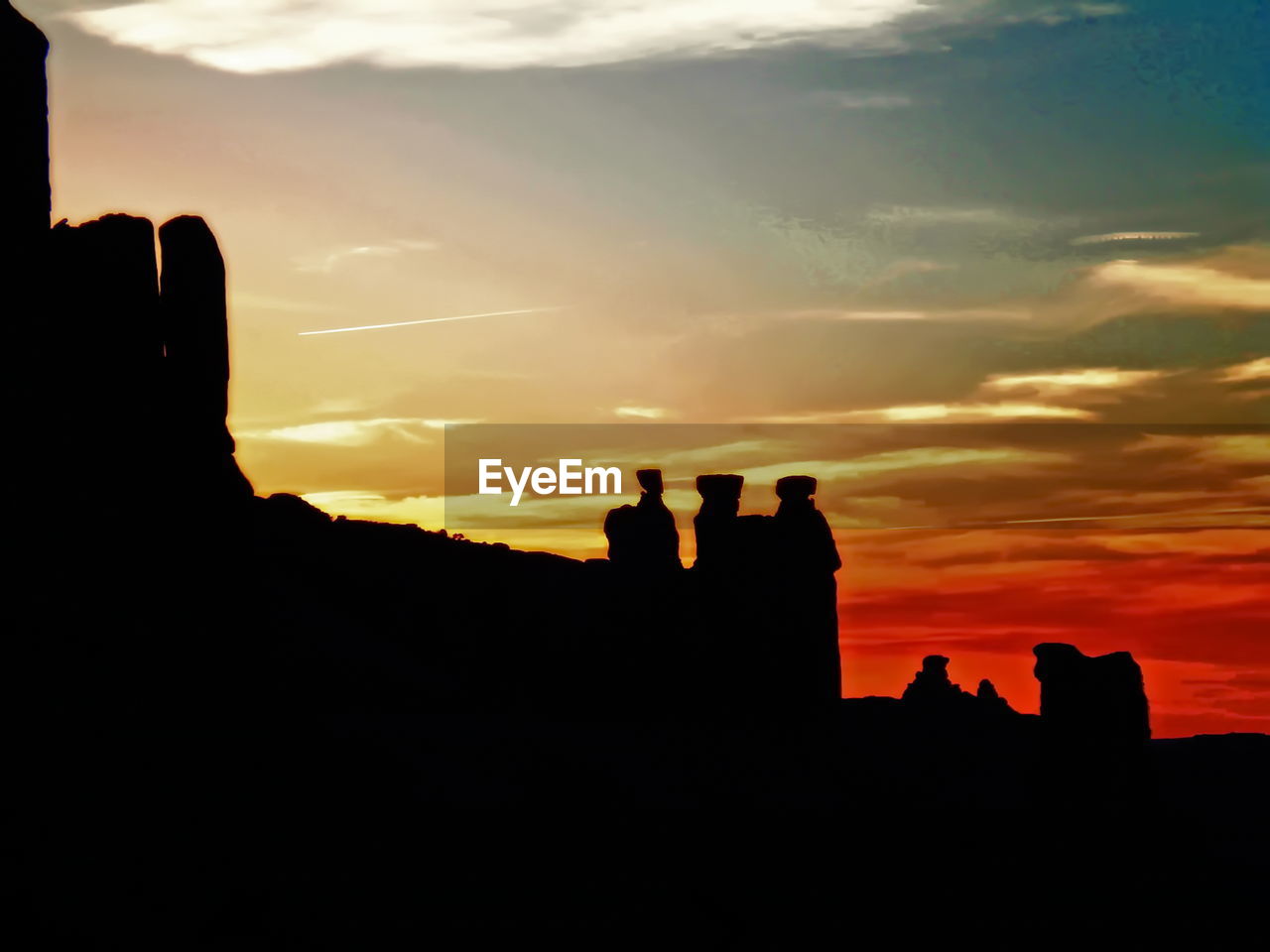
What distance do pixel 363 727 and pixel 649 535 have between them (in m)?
31.0

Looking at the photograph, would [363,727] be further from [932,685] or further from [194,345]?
[932,685]

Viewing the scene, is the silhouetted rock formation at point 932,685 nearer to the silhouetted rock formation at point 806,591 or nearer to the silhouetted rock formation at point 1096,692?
the silhouetted rock formation at point 806,591

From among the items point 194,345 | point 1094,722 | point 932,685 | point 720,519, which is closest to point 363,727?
point 194,345

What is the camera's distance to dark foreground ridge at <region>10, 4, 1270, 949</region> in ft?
101

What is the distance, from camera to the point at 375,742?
42594mm

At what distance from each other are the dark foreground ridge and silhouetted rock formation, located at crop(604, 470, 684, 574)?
631mm

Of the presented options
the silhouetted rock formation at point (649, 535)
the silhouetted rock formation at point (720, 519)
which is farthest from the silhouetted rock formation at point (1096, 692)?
the silhouetted rock formation at point (649, 535)

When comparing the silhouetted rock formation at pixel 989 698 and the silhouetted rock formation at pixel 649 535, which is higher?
the silhouetted rock formation at pixel 649 535

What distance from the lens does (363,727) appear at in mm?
44688

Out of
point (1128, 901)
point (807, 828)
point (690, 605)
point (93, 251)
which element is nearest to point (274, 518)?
point (690, 605)

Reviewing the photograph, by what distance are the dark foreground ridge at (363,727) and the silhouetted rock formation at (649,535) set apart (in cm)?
63

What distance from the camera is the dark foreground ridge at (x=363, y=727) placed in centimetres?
3092

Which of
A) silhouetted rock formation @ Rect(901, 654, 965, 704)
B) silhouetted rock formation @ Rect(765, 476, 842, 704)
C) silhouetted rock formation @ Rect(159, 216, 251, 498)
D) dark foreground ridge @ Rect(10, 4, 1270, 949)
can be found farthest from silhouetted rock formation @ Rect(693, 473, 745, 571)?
silhouetted rock formation @ Rect(159, 216, 251, 498)

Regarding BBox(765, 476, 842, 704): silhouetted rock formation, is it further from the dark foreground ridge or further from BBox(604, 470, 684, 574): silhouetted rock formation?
BBox(604, 470, 684, 574): silhouetted rock formation
